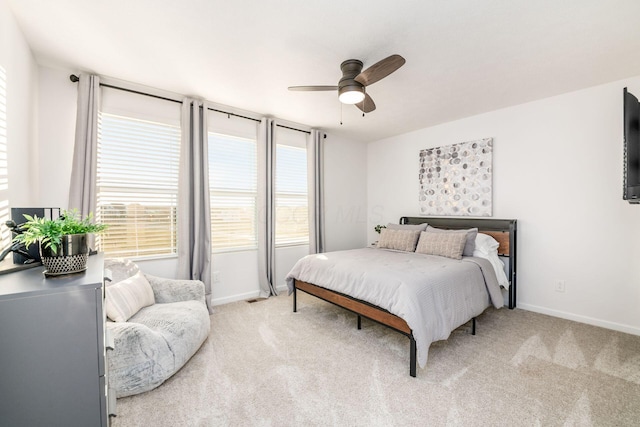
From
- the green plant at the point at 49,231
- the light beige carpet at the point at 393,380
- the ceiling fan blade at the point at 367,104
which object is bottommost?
the light beige carpet at the point at 393,380

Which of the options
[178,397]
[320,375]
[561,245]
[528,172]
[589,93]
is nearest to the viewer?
[178,397]

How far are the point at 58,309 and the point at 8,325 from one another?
123mm

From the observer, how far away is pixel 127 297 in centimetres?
220

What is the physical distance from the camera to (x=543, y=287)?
3252 mm

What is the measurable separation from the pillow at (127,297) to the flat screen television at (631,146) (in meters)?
3.94

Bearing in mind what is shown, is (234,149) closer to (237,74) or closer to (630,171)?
(237,74)

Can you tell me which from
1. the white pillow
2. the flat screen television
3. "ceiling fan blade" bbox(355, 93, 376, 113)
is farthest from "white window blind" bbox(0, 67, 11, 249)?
the flat screen television

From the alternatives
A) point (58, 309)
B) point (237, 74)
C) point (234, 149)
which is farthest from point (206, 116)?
point (58, 309)

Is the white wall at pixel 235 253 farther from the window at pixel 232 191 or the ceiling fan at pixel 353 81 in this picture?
the ceiling fan at pixel 353 81

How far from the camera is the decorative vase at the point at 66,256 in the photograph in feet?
3.58

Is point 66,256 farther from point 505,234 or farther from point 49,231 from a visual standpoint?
point 505,234

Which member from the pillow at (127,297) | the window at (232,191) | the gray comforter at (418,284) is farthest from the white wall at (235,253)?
the gray comforter at (418,284)

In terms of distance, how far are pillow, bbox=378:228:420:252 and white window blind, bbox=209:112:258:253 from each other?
185cm

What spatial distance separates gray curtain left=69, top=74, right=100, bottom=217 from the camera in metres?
2.58
